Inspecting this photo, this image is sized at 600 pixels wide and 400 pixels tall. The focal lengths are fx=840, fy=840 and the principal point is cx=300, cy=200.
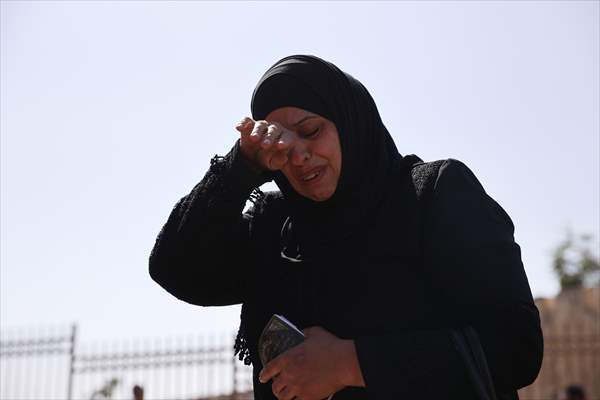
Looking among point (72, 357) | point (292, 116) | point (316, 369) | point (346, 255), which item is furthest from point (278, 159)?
point (72, 357)

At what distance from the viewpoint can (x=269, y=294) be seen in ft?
8.29

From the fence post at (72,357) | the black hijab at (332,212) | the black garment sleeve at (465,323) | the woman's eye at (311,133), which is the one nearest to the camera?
the black garment sleeve at (465,323)

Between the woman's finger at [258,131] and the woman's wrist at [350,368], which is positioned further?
the woman's finger at [258,131]

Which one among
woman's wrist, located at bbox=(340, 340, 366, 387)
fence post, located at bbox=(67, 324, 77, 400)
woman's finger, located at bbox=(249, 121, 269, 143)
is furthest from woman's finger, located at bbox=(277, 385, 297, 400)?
fence post, located at bbox=(67, 324, 77, 400)

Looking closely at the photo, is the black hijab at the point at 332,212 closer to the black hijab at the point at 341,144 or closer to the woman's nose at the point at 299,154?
the black hijab at the point at 341,144

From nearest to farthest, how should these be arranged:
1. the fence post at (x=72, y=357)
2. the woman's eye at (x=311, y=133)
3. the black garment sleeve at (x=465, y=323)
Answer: the black garment sleeve at (x=465, y=323), the woman's eye at (x=311, y=133), the fence post at (x=72, y=357)

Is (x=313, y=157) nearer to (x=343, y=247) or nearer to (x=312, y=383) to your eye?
(x=343, y=247)

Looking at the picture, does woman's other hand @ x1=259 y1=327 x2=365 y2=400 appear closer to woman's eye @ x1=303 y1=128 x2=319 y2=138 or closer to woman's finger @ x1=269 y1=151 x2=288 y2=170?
woman's finger @ x1=269 y1=151 x2=288 y2=170

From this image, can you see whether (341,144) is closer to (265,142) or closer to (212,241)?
(265,142)

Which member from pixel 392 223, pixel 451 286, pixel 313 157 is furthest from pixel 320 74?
pixel 451 286

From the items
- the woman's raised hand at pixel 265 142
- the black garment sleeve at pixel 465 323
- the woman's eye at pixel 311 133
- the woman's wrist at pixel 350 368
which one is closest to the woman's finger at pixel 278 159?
the woman's raised hand at pixel 265 142

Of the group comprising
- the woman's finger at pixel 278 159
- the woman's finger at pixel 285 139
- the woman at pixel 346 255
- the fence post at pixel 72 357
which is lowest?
the fence post at pixel 72 357

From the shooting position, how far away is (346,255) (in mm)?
2396

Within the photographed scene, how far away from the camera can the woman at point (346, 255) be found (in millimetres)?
2090
